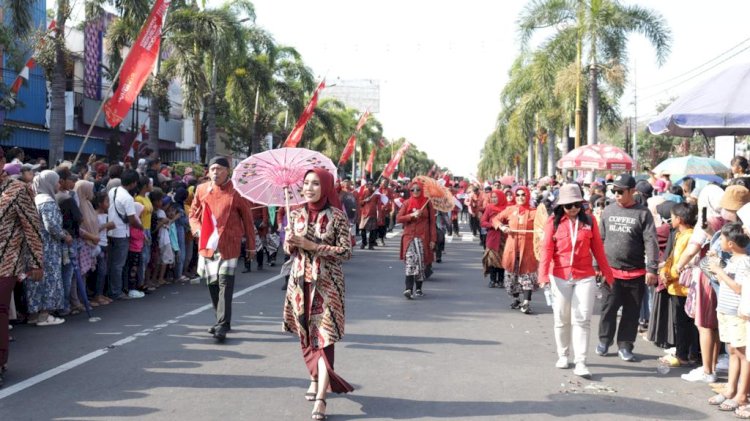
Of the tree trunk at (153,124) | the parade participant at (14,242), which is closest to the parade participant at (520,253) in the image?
the parade participant at (14,242)

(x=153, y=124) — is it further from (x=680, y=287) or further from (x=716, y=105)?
(x=680, y=287)

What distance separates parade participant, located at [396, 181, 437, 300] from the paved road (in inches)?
46.8

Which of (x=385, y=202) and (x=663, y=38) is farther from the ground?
(x=663, y=38)

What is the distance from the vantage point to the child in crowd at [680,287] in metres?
7.46

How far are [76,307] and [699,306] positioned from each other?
737cm

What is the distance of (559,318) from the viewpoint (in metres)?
7.40

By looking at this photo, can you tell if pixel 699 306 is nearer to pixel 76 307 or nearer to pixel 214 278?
pixel 214 278

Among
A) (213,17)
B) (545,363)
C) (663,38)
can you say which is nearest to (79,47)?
(213,17)

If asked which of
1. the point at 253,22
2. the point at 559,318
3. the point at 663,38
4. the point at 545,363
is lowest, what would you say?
the point at 545,363

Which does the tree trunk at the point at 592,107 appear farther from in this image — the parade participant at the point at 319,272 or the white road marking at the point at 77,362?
the parade participant at the point at 319,272

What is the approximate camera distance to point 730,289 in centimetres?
611

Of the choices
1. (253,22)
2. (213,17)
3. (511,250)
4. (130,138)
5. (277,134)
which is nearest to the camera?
(511,250)

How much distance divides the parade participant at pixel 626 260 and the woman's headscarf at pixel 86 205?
21.3 ft

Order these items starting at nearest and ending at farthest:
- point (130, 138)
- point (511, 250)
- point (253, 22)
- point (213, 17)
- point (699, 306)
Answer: point (699, 306) → point (511, 250) → point (130, 138) → point (213, 17) → point (253, 22)
